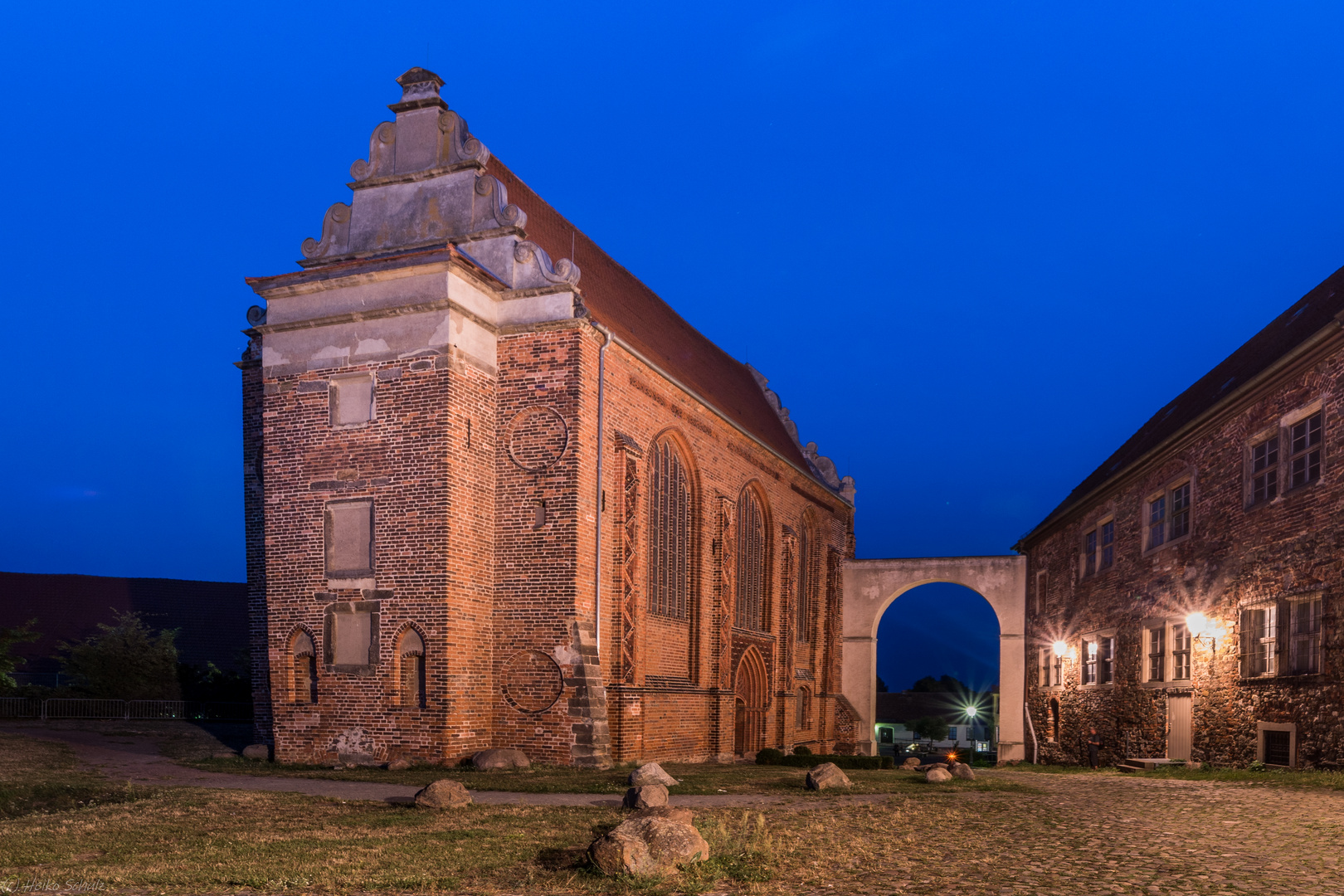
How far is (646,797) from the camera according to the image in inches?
477

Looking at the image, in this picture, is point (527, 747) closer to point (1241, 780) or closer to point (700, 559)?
point (700, 559)

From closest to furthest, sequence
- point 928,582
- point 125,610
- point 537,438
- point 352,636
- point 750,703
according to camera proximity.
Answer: point 352,636 < point 537,438 < point 750,703 < point 928,582 < point 125,610

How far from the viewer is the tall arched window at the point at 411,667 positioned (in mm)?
19953

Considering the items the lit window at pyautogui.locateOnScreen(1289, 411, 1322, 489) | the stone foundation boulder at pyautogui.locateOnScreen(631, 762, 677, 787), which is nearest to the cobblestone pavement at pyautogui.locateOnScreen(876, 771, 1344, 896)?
the stone foundation boulder at pyautogui.locateOnScreen(631, 762, 677, 787)

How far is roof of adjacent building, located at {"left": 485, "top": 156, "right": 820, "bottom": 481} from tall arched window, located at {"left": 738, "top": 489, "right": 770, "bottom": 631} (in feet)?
6.45

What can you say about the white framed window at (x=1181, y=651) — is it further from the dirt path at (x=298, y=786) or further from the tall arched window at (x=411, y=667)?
the tall arched window at (x=411, y=667)

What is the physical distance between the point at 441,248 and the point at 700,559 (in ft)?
33.2

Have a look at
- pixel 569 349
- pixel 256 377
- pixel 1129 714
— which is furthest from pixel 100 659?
pixel 1129 714

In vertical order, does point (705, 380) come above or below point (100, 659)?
above

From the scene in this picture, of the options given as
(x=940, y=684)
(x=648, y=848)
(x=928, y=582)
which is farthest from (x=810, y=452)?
(x=940, y=684)

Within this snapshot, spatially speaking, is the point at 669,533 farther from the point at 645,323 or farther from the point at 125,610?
the point at 125,610

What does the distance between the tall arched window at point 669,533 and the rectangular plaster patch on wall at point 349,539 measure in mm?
6399

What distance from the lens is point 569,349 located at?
69.9ft

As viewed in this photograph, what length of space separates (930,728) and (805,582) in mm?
58767
